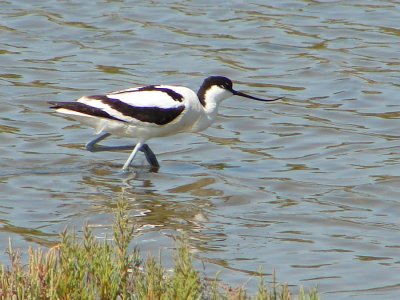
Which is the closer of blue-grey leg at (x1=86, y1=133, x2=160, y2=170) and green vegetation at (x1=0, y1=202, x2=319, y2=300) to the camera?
green vegetation at (x1=0, y1=202, x2=319, y2=300)

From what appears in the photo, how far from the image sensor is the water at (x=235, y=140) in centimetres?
862

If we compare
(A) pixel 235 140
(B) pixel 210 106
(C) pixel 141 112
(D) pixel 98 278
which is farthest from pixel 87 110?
(D) pixel 98 278

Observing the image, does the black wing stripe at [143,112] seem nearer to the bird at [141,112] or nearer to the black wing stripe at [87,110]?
the bird at [141,112]

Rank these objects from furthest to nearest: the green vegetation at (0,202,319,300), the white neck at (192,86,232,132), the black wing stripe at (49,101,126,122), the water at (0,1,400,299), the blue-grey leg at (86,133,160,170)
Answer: the white neck at (192,86,232,132), the blue-grey leg at (86,133,160,170), the black wing stripe at (49,101,126,122), the water at (0,1,400,299), the green vegetation at (0,202,319,300)

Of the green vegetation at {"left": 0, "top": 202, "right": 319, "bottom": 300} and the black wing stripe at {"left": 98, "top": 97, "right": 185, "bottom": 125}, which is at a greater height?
the green vegetation at {"left": 0, "top": 202, "right": 319, "bottom": 300}

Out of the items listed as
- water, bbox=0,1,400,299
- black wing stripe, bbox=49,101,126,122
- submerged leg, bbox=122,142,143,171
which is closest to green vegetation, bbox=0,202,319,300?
water, bbox=0,1,400,299

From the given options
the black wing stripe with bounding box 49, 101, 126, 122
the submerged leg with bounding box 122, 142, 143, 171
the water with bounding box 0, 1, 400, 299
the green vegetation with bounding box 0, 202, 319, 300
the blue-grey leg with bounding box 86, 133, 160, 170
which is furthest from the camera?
the blue-grey leg with bounding box 86, 133, 160, 170

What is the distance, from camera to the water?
862cm

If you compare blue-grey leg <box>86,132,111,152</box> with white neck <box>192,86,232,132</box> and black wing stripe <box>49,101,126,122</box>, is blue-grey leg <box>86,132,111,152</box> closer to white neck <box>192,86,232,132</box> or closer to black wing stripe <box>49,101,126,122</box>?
black wing stripe <box>49,101,126,122</box>

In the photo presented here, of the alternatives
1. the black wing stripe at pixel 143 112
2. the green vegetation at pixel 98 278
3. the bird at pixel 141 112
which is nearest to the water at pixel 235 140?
the bird at pixel 141 112

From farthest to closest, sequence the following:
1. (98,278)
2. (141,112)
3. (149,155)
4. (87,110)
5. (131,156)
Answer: (149,155) → (131,156) → (141,112) → (87,110) → (98,278)

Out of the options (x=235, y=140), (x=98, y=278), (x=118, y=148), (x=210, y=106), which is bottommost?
(x=235, y=140)

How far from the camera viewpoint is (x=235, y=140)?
478 inches

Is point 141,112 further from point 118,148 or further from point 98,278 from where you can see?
point 98,278
